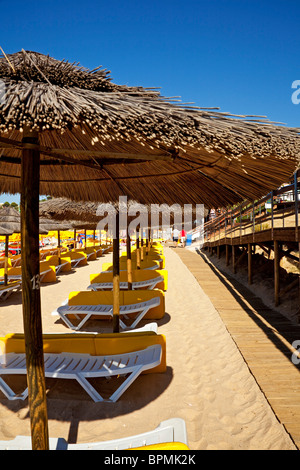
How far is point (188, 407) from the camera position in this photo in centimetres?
322

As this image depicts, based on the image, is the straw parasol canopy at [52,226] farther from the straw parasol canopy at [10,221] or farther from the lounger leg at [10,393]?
the lounger leg at [10,393]

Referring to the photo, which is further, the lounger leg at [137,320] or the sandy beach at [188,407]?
the lounger leg at [137,320]

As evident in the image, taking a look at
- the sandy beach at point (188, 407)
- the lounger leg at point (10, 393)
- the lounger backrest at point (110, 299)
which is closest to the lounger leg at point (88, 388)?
the sandy beach at point (188, 407)

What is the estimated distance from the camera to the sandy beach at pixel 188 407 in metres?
2.75

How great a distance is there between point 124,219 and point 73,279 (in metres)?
5.82

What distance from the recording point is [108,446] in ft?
6.37

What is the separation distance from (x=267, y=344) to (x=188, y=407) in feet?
7.04

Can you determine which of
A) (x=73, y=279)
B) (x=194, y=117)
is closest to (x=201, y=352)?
(x=194, y=117)

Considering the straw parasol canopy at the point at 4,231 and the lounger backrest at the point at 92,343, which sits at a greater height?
the straw parasol canopy at the point at 4,231

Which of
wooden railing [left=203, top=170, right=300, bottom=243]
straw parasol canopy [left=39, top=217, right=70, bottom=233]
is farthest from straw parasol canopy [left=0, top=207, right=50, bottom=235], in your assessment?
wooden railing [left=203, top=170, right=300, bottom=243]

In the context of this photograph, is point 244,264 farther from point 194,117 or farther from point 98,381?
point 194,117

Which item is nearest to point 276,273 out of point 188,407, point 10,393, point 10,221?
point 188,407

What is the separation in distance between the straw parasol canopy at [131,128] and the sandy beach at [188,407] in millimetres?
2390

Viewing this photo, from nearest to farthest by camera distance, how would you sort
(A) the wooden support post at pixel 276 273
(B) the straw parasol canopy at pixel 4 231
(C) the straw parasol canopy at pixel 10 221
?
(A) the wooden support post at pixel 276 273
(B) the straw parasol canopy at pixel 4 231
(C) the straw parasol canopy at pixel 10 221
